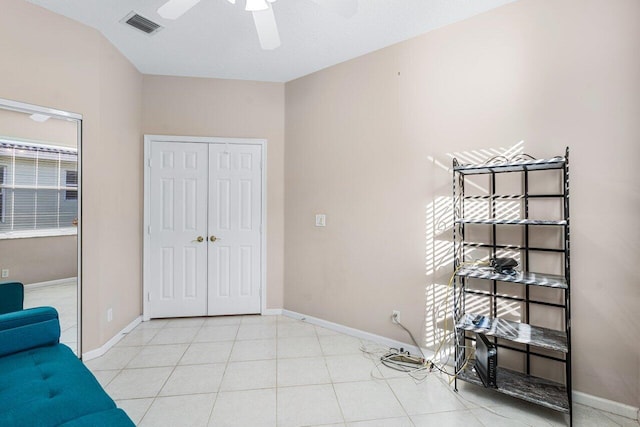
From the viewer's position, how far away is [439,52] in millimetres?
2594

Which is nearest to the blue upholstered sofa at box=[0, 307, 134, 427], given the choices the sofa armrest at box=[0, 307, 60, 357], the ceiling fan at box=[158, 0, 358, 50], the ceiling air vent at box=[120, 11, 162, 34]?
the sofa armrest at box=[0, 307, 60, 357]

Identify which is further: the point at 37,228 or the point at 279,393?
the point at 37,228

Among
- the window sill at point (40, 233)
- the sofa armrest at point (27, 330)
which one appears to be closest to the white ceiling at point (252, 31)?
the window sill at point (40, 233)

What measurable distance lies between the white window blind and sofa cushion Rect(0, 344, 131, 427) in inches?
44.9

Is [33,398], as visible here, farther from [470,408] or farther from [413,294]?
[413,294]

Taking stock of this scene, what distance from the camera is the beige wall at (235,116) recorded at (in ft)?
11.5

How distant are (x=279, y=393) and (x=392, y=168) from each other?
7.02 feet

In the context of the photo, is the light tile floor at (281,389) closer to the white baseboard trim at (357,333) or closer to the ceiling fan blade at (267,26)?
the white baseboard trim at (357,333)

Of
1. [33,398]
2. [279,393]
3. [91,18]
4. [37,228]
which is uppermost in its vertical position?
[91,18]

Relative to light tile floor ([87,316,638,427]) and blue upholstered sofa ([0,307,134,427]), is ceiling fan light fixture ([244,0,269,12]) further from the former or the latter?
light tile floor ([87,316,638,427])

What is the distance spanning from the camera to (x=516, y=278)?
1976 millimetres

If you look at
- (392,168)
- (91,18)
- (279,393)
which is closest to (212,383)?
(279,393)

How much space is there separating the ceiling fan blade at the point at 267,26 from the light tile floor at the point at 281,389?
8.29ft

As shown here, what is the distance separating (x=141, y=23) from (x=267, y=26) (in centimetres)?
138
